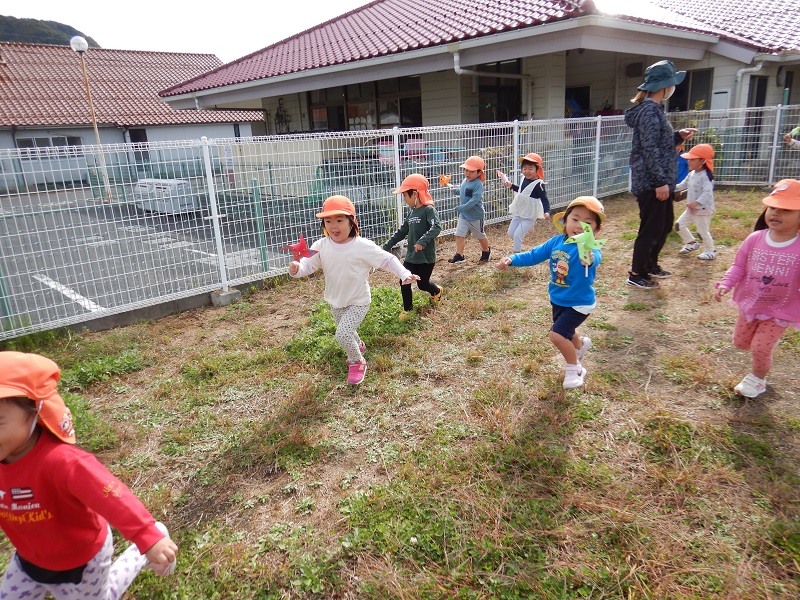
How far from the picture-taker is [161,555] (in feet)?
5.00

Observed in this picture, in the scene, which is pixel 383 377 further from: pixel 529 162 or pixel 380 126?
pixel 380 126

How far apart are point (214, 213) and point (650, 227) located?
4376mm

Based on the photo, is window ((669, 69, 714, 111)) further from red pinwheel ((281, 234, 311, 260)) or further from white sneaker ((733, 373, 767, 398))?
red pinwheel ((281, 234, 311, 260))

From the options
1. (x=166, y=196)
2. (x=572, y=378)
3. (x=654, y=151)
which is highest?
(x=654, y=151)

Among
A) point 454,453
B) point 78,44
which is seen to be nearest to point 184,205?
point 454,453

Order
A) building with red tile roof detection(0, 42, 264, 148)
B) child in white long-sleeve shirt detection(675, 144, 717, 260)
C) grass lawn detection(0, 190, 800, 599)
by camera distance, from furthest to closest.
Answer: building with red tile roof detection(0, 42, 264, 148) → child in white long-sleeve shirt detection(675, 144, 717, 260) → grass lawn detection(0, 190, 800, 599)

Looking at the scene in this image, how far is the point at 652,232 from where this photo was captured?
5.14 m

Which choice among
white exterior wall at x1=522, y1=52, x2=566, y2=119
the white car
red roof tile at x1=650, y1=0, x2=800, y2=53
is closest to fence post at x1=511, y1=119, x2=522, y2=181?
white exterior wall at x1=522, y1=52, x2=566, y2=119

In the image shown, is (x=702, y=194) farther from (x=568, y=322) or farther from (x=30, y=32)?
(x=30, y=32)

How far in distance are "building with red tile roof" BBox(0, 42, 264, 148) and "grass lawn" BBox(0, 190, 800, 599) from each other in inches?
678

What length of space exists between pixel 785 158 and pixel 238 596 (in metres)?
12.6

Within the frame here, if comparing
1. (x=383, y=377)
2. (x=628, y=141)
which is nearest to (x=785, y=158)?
(x=628, y=141)

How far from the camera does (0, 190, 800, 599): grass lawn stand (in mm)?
2104

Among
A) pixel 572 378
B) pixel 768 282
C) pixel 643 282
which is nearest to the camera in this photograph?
pixel 768 282
